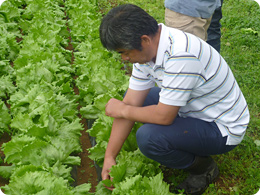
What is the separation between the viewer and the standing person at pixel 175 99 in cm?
203

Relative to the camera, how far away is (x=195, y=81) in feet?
6.76

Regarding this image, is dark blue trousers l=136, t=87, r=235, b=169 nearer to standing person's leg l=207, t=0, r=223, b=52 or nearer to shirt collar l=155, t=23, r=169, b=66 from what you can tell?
shirt collar l=155, t=23, r=169, b=66

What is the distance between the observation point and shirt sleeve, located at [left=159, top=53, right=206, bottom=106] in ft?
6.56

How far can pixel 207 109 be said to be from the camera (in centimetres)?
232

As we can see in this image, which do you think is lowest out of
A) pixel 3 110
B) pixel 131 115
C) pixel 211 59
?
pixel 3 110

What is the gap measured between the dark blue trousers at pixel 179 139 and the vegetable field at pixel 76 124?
0.55 ft

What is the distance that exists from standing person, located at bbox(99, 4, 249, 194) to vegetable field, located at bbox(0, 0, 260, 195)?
0.63 feet

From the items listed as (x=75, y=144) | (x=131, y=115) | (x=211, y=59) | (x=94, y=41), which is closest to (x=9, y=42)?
(x=94, y=41)

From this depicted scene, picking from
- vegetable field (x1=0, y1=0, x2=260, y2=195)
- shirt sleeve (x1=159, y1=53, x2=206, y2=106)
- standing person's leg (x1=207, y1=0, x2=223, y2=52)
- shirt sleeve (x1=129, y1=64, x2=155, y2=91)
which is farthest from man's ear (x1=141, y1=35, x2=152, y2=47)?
standing person's leg (x1=207, y1=0, x2=223, y2=52)

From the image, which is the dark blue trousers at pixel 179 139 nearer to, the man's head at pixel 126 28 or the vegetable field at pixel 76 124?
the vegetable field at pixel 76 124

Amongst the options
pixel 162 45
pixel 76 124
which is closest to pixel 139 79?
pixel 162 45

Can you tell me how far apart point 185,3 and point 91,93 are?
4.35 feet

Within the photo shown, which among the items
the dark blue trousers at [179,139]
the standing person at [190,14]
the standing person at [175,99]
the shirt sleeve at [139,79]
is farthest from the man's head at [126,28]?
the standing person at [190,14]

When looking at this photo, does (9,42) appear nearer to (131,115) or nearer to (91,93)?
(91,93)
